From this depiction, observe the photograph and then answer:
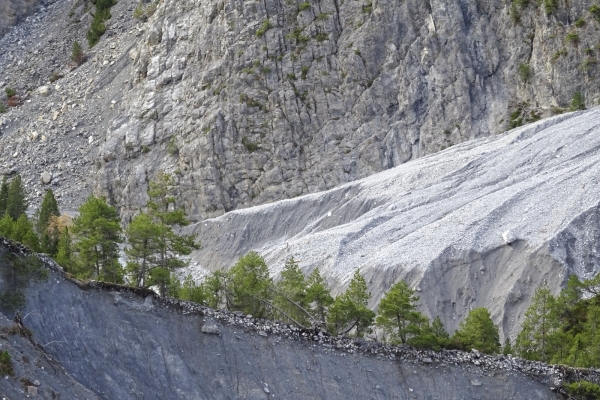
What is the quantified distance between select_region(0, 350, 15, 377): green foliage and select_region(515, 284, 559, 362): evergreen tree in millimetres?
24576

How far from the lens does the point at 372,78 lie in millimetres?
90000

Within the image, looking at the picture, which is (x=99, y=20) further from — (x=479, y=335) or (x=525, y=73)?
(x=479, y=335)

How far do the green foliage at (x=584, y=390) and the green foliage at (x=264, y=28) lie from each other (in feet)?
200

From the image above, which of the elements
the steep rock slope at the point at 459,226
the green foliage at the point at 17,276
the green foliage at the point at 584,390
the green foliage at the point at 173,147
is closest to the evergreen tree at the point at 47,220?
the steep rock slope at the point at 459,226

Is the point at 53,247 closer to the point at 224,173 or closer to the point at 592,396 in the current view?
the point at 224,173

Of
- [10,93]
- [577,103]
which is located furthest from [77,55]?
[577,103]

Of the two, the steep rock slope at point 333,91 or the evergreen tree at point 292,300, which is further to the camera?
the steep rock slope at point 333,91

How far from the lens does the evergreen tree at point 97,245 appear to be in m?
48.0

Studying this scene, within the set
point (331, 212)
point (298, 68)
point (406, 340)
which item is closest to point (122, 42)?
point (298, 68)

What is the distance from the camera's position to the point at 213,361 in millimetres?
36375

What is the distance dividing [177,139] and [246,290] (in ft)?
157

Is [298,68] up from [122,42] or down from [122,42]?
down

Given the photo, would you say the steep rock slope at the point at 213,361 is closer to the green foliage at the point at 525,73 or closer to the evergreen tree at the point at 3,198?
the evergreen tree at the point at 3,198

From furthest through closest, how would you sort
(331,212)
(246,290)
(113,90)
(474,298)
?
(113,90) → (331,212) → (474,298) → (246,290)
